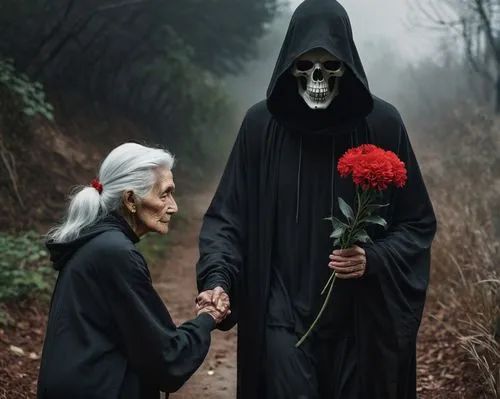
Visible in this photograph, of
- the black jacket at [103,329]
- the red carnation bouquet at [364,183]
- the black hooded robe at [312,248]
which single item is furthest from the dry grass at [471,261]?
the black jacket at [103,329]

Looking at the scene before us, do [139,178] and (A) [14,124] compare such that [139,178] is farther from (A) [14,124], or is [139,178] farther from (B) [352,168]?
(A) [14,124]

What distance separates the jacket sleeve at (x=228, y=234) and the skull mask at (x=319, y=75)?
43 centimetres

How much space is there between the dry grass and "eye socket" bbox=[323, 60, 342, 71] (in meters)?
2.27

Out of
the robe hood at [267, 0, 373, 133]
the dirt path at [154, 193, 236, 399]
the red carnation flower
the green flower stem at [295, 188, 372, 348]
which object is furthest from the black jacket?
the dirt path at [154, 193, 236, 399]

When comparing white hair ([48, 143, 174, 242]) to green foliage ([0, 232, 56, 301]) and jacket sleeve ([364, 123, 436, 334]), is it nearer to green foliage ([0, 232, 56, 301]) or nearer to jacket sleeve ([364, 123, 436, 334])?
jacket sleeve ([364, 123, 436, 334])

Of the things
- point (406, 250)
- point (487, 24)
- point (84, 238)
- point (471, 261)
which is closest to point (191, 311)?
point (471, 261)

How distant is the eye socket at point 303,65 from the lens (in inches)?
146

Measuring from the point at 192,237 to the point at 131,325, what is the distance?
34.5ft

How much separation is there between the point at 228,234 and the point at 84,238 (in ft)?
2.91

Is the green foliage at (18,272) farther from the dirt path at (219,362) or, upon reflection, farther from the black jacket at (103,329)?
the black jacket at (103,329)

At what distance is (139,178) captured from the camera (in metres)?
3.32

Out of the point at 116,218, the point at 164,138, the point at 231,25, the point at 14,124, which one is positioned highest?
the point at 231,25

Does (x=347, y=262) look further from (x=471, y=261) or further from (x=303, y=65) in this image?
(x=471, y=261)

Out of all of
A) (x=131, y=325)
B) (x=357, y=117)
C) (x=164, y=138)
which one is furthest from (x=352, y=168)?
(x=164, y=138)
